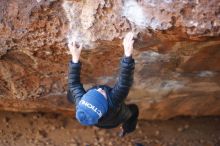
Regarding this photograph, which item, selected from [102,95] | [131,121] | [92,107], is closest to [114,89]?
[102,95]

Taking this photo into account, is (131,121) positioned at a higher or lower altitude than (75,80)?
lower

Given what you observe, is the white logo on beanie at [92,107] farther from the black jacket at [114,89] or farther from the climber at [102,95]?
the black jacket at [114,89]

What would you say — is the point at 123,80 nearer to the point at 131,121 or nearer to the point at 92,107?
the point at 92,107

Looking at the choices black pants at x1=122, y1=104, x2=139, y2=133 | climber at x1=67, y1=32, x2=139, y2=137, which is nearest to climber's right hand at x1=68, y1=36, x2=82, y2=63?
climber at x1=67, y1=32, x2=139, y2=137

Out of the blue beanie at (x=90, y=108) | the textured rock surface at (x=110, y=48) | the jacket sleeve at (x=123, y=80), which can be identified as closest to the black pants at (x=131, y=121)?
the textured rock surface at (x=110, y=48)

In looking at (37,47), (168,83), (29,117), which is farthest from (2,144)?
(168,83)

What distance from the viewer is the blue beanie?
6.84 ft

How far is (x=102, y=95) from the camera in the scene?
2176mm

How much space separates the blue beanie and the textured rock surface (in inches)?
13.3

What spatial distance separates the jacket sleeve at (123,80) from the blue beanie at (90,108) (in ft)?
0.30

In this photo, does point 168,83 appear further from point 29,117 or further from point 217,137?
point 29,117

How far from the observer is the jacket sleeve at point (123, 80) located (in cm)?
213

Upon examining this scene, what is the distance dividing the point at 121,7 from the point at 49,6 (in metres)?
0.38

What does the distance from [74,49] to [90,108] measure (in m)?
0.37
